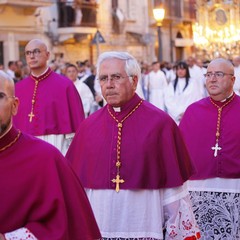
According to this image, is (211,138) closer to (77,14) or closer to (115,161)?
(115,161)

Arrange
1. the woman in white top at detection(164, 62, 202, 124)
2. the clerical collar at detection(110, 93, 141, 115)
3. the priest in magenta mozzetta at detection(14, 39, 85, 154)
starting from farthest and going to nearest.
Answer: the woman in white top at detection(164, 62, 202, 124), the priest in magenta mozzetta at detection(14, 39, 85, 154), the clerical collar at detection(110, 93, 141, 115)

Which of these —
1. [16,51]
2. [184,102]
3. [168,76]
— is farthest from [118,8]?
[184,102]

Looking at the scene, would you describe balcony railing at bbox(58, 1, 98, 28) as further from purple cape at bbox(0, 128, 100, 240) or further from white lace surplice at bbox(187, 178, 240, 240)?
purple cape at bbox(0, 128, 100, 240)

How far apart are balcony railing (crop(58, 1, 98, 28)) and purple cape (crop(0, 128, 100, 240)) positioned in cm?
2872

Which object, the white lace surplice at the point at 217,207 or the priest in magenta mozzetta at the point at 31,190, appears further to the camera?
the white lace surplice at the point at 217,207

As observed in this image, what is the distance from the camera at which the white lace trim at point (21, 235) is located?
344cm

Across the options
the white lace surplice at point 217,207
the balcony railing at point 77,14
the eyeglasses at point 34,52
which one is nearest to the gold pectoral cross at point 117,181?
the white lace surplice at point 217,207

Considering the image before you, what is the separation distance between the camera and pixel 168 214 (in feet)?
16.3

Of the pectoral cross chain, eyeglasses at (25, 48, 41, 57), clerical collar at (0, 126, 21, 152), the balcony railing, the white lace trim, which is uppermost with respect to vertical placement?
the balcony railing

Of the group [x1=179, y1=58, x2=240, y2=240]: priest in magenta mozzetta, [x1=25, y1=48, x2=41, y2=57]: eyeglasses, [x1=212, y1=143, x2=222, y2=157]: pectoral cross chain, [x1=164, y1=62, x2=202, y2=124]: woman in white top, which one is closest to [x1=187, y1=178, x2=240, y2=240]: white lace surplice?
[x1=179, y1=58, x2=240, y2=240]: priest in magenta mozzetta

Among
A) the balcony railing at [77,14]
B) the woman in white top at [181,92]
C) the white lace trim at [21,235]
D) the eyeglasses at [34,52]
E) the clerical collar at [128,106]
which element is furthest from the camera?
the balcony railing at [77,14]

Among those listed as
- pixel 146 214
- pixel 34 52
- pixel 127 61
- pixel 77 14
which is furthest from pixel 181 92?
pixel 77 14

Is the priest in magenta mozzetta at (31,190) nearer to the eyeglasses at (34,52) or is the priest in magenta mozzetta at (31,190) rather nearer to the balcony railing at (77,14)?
the eyeglasses at (34,52)

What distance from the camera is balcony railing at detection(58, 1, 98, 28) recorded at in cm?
3225
